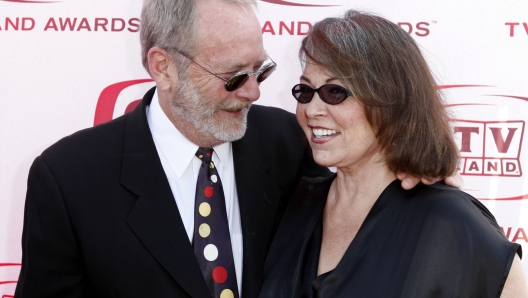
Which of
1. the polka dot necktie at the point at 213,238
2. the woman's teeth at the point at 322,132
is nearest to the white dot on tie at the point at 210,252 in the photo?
the polka dot necktie at the point at 213,238

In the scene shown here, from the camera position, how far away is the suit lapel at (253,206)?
2070 millimetres

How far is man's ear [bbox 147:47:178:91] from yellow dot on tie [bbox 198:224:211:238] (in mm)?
507

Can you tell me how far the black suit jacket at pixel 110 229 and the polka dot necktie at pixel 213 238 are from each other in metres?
0.05

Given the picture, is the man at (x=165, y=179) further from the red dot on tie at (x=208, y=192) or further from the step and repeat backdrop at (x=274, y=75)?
the step and repeat backdrop at (x=274, y=75)

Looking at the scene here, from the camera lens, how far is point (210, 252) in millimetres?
2021

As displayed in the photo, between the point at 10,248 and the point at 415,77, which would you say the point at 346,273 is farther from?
the point at 10,248

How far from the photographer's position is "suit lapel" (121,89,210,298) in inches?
76.8

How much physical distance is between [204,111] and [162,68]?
25cm

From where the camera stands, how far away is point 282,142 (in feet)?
8.00

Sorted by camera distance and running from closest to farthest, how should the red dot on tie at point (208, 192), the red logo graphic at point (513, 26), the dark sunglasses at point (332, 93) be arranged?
the dark sunglasses at point (332, 93)
the red dot on tie at point (208, 192)
the red logo graphic at point (513, 26)

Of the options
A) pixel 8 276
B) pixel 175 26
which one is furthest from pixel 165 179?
pixel 8 276

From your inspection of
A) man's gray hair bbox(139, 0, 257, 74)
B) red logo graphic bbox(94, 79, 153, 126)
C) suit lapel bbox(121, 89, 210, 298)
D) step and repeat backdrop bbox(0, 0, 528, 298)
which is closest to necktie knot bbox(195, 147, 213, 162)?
suit lapel bbox(121, 89, 210, 298)

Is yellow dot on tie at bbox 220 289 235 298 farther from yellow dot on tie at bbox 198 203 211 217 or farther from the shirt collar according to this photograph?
the shirt collar

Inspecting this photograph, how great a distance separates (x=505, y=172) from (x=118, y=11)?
6.28 feet
